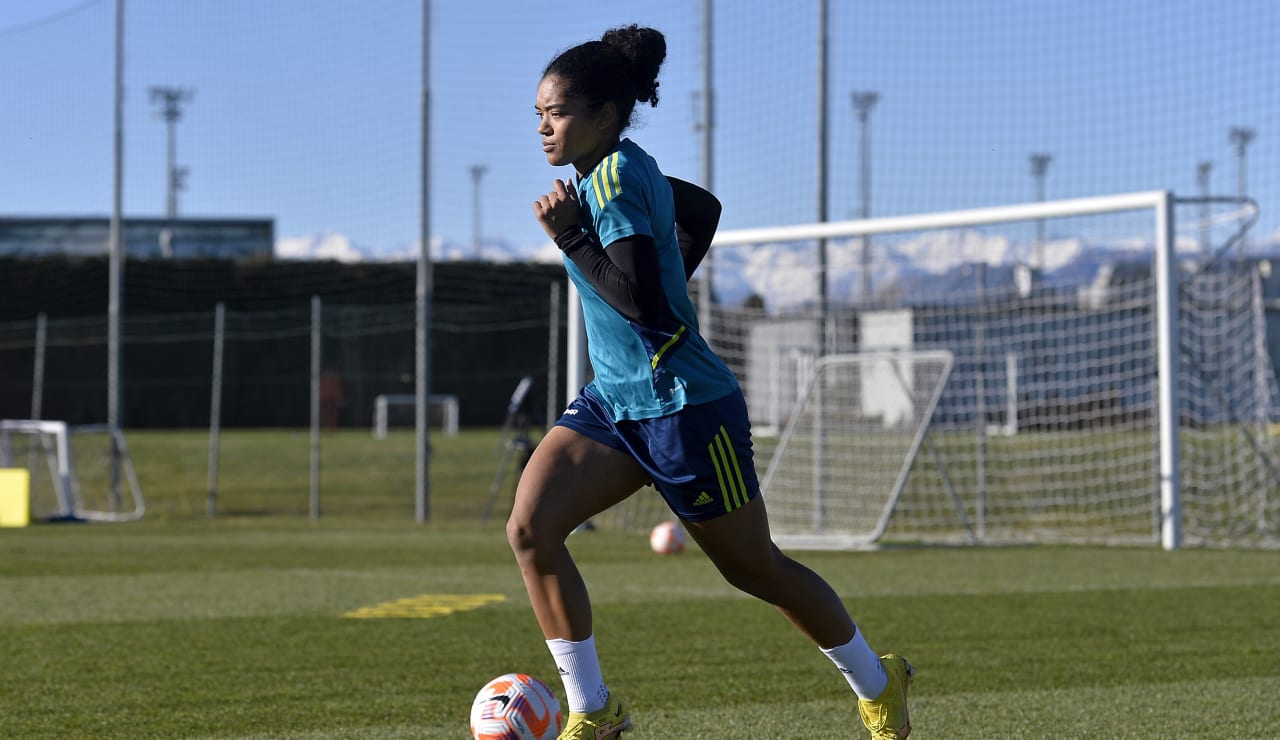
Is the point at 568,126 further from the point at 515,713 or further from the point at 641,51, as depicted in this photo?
the point at 515,713

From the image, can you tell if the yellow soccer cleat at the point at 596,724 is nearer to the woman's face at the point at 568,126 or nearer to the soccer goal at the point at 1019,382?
the woman's face at the point at 568,126

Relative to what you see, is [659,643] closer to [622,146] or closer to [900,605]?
[900,605]

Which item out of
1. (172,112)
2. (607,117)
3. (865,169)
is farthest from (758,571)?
(172,112)

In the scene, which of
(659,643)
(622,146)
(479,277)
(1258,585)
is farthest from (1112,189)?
(479,277)

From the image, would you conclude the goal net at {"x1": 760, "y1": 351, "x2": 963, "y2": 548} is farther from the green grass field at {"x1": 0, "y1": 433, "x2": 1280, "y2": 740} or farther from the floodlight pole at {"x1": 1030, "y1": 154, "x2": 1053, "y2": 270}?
the green grass field at {"x1": 0, "y1": 433, "x2": 1280, "y2": 740}

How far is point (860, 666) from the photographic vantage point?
422 cm

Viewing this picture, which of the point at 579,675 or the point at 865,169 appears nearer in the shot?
the point at 579,675

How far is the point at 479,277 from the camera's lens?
31828 mm

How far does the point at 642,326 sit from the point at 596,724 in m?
1.06

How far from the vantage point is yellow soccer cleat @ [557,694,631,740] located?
4055 mm

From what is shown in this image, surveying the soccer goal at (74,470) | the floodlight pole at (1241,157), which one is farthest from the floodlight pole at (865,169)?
the soccer goal at (74,470)

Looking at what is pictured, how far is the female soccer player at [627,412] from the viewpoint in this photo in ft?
12.7

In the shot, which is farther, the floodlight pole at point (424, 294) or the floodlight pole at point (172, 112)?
the floodlight pole at point (172, 112)

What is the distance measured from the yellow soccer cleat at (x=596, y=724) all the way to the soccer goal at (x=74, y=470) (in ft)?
47.6
